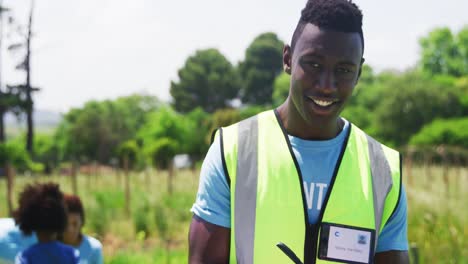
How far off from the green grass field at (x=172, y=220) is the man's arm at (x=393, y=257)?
213 inches

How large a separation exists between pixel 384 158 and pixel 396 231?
23 centimetres

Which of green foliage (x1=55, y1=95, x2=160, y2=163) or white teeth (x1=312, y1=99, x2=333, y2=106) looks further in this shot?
green foliage (x1=55, y1=95, x2=160, y2=163)

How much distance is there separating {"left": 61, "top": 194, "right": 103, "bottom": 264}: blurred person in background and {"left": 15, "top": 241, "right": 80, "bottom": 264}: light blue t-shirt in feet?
2.15

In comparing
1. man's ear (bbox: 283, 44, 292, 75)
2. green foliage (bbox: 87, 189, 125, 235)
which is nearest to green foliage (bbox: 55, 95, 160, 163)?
green foliage (bbox: 87, 189, 125, 235)

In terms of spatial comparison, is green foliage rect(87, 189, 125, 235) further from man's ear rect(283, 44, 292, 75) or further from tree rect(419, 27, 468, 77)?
tree rect(419, 27, 468, 77)

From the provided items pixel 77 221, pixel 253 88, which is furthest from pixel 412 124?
pixel 77 221

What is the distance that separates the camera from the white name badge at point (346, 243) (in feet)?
7.07

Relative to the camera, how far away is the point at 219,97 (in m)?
71.9

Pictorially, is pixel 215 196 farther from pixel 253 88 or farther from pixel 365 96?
pixel 253 88

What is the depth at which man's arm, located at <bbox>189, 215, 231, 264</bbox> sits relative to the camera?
82.8 inches

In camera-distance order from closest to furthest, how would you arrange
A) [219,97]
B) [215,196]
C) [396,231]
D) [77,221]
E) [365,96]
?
[215,196]
[396,231]
[77,221]
[365,96]
[219,97]

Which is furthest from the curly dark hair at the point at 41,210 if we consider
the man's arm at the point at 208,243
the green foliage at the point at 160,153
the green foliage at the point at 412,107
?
the green foliage at the point at 412,107

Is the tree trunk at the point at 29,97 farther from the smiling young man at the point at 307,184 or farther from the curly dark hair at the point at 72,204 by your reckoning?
the smiling young man at the point at 307,184

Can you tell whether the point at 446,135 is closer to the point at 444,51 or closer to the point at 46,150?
the point at 444,51
